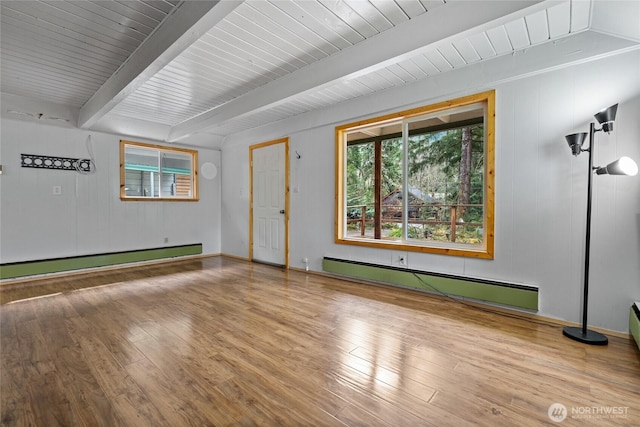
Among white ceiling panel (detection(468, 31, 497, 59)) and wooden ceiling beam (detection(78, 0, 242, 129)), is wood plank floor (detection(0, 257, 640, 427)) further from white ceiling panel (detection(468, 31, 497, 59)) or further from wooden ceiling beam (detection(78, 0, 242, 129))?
white ceiling panel (detection(468, 31, 497, 59))

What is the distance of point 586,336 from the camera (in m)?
2.38

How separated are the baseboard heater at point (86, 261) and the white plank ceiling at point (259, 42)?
2.22 metres

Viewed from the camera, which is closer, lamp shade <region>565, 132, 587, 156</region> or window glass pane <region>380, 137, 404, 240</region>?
lamp shade <region>565, 132, 587, 156</region>

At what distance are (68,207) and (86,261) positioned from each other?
36.1 inches

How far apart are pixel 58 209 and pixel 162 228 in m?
1.57

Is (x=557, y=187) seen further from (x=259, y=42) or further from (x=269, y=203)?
(x=269, y=203)

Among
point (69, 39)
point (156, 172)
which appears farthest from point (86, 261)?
point (69, 39)

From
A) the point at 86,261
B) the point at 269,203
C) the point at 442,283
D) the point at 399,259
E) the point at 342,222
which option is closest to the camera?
the point at 442,283

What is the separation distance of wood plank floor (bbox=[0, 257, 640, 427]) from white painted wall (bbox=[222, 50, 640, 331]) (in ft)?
1.49

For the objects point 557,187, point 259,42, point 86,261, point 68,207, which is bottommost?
point 86,261

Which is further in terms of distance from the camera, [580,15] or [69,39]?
[69,39]

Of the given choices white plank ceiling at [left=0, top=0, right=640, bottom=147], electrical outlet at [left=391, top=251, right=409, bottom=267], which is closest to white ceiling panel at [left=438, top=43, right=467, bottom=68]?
white plank ceiling at [left=0, top=0, right=640, bottom=147]

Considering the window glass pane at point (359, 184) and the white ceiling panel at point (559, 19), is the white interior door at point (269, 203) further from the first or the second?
the white ceiling panel at point (559, 19)

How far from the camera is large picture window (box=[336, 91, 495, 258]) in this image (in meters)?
3.25
